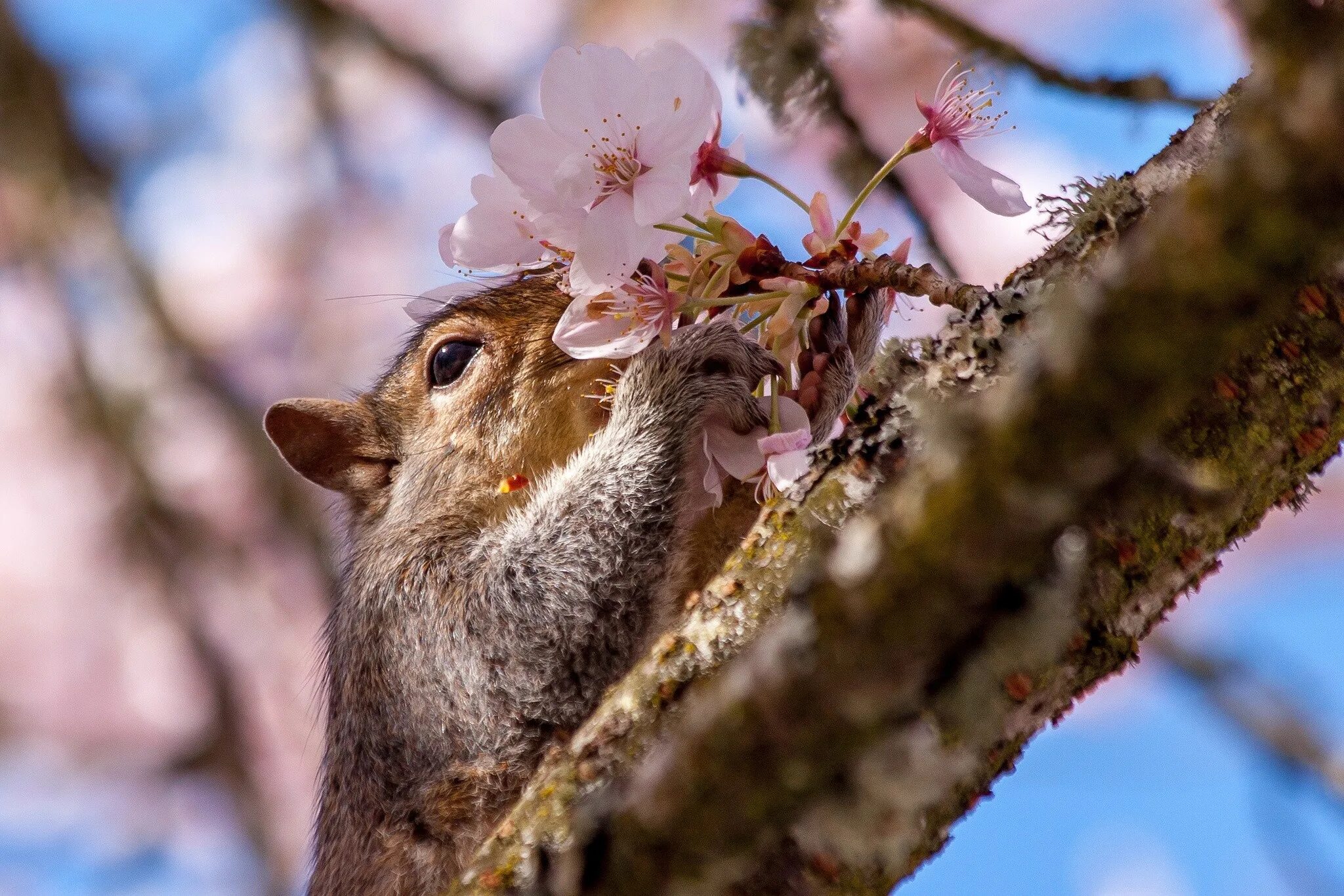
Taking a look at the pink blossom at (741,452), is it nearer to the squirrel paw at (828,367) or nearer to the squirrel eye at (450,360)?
the squirrel paw at (828,367)

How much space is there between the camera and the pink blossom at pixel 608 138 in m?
1.95

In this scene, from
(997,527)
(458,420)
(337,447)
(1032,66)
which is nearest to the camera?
(997,527)

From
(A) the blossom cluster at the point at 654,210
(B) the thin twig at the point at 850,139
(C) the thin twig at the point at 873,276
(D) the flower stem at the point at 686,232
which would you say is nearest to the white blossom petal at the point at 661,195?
(A) the blossom cluster at the point at 654,210

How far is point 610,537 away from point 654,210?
1173mm

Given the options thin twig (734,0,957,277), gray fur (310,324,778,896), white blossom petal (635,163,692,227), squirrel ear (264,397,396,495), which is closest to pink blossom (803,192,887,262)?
white blossom petal (635,163,692,227)

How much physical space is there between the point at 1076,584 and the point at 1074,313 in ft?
1.20

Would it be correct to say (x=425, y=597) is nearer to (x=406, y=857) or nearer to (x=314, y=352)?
(x=406, y=857)

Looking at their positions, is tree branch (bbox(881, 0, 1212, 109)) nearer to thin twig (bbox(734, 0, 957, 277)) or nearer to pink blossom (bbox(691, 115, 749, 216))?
thin twig (bbox(734, 0, 957, 277))

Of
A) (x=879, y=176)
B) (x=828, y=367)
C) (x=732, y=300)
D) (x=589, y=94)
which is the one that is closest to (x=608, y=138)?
(x=589, y=94)

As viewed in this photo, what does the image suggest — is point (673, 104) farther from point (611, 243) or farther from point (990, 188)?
point (990, 188)

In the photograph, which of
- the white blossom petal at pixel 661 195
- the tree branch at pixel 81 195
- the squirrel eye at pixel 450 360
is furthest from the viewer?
the tree branch at pixel 81 195

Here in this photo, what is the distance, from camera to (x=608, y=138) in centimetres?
194

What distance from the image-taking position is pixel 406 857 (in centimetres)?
285

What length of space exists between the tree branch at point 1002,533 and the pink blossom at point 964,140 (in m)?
0.39
